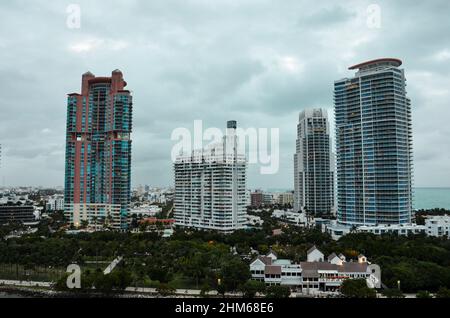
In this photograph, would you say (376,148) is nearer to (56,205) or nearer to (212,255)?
(212,255)

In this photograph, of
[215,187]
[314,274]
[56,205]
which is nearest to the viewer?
[314,274]

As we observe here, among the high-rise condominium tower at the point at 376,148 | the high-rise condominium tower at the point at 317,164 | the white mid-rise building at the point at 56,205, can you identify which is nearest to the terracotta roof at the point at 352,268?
the high-rise condominium tower at the point at 376,148

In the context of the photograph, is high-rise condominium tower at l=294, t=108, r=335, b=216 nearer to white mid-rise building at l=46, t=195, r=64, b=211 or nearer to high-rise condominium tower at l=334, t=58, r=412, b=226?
high-rise condominium tower at l=334, t=58, r=412, b=226

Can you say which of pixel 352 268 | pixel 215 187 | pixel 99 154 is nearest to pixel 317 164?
pixel 215 187

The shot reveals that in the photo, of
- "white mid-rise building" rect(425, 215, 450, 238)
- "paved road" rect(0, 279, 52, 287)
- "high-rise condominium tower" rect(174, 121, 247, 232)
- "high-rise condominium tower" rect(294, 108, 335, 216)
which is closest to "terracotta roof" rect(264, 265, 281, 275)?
"paved road" rect(0, 279, 52, 287)

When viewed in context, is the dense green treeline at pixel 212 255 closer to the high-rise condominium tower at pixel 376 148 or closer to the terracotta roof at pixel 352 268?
the terracotta roof at pixel 352 268
